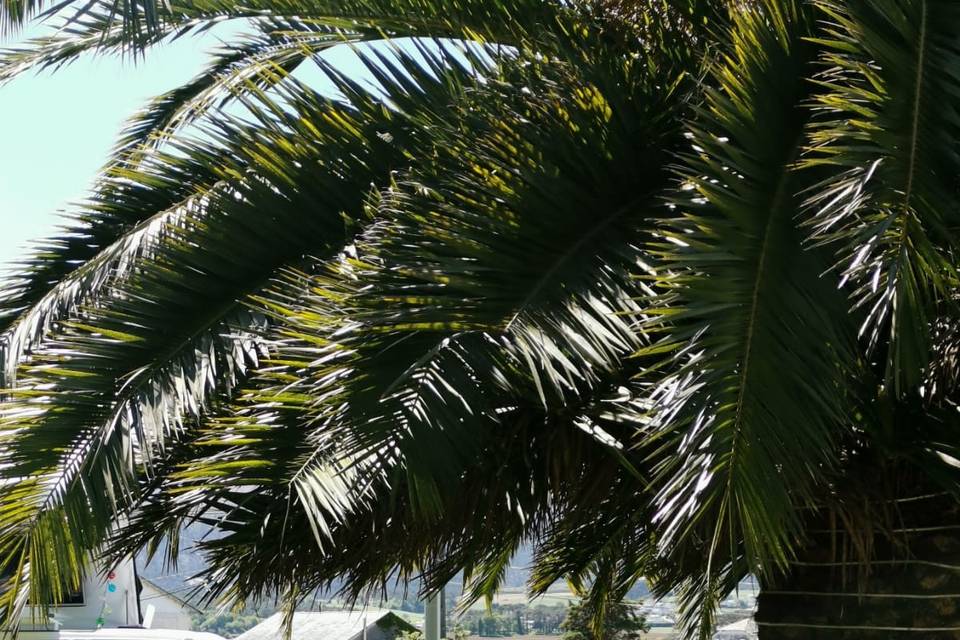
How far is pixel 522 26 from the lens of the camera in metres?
4.56

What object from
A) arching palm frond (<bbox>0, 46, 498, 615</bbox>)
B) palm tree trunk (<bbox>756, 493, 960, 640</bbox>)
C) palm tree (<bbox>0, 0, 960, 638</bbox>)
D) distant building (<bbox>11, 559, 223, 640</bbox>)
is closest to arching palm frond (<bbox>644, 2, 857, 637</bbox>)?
palm tree (<bbox>0, 0, 960, 638</bbox>)

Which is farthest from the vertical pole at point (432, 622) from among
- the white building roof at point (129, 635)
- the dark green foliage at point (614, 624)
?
the white building roof at point (129, 635)

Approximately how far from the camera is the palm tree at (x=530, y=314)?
281 centimetres

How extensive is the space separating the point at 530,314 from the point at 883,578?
1.81 m

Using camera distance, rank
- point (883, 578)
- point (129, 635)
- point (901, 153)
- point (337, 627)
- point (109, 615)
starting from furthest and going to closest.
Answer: point (109, 615) → point (129, 635) → point (337, 627) → point (883, 578) → point (901, 153)

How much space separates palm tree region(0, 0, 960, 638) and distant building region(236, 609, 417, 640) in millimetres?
4830

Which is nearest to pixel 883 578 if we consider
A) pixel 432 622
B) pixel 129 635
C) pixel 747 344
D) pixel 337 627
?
pixel 747 344

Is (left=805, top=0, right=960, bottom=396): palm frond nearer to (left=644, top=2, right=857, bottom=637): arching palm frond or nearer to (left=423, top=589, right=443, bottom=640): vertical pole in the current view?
(left=644, top=2, right=857, bottom=637): arching palm frond

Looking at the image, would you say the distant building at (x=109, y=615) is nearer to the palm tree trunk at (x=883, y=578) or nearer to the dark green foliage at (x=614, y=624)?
the dark green foliage at (x=614, y=624)

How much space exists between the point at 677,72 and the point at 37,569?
2890 millimetres

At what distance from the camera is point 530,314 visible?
3330 mm

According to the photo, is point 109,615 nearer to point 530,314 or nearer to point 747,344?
point 530,314

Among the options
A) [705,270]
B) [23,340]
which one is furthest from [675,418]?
[23,340]

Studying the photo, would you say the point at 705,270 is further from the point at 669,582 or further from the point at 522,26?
the point at 669,582
